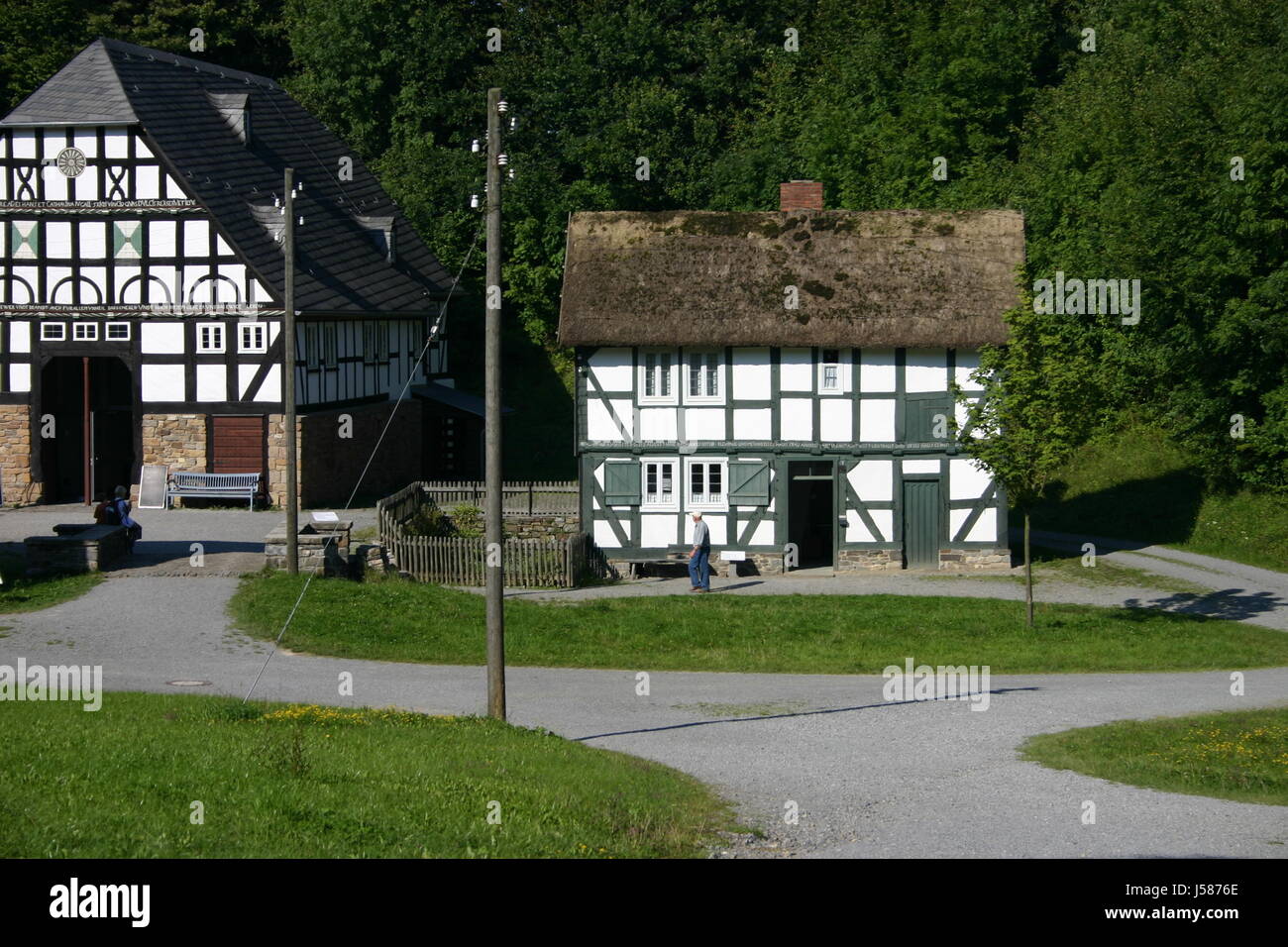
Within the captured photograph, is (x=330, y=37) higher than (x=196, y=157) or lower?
higher

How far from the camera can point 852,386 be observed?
109 ft

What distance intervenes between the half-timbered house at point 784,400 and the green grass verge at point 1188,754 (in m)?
13.5

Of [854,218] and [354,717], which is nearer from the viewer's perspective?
[354,717]

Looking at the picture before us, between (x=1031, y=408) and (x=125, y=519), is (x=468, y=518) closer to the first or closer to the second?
(x=125, y=519)

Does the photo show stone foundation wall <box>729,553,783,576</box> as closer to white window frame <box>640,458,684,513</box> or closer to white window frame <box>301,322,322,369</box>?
white window frame <box>640,458,684,513</box>

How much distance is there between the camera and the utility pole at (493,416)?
1688cm

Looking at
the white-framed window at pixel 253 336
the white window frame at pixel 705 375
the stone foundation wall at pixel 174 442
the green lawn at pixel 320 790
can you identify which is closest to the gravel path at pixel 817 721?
the green lawn at pixel 320 790

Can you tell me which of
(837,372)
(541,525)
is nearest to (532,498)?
(541,525)

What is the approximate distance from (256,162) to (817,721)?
89.3ft

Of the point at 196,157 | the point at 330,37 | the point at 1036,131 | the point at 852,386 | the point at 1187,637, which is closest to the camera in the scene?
the point at 1187,637

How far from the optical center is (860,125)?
53.1 metres
